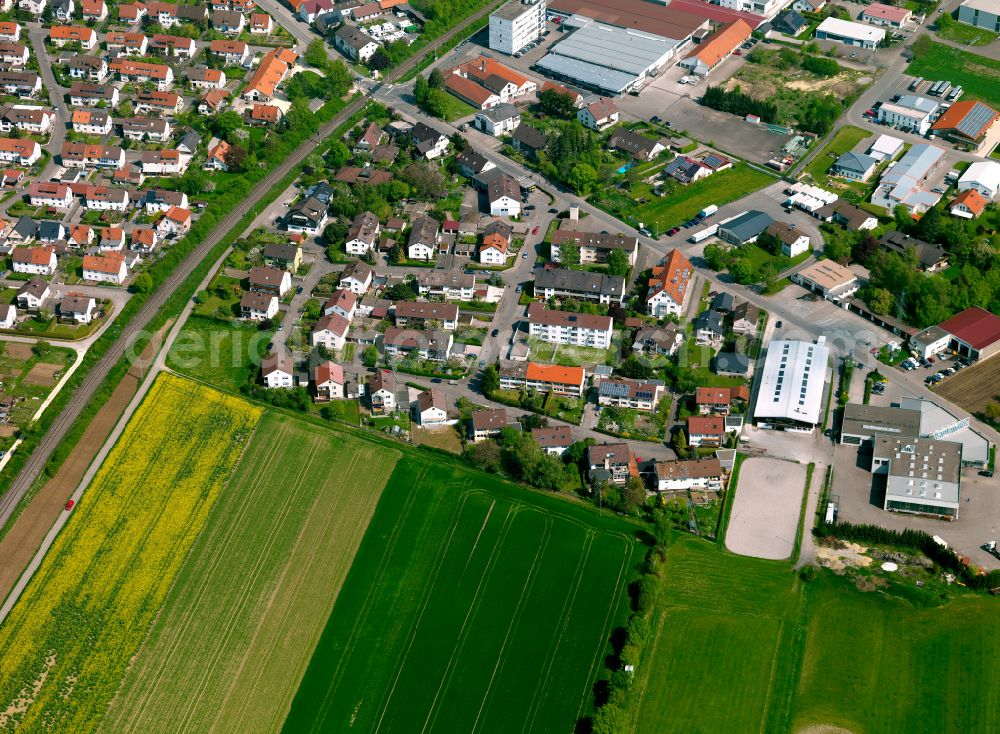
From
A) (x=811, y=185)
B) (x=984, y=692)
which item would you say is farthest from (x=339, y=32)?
(x=984, y=692)

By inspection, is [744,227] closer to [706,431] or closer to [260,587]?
[706,431]

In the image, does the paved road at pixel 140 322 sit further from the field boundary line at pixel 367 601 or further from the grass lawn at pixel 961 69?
the grass lawn at pixel 961 69

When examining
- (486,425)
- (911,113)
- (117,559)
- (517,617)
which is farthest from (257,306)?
(911,113)

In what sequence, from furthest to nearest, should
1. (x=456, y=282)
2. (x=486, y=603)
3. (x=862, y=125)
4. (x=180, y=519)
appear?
(x=862, y=125)
(x=456, y=282)
(x=180, y=519)
(x=486, y=603)

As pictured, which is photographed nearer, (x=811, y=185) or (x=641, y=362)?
(x=641, y=362)

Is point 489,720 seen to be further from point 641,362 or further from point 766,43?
point 766,43

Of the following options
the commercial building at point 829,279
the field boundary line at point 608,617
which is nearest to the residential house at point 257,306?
the field boundary line at point 608,617

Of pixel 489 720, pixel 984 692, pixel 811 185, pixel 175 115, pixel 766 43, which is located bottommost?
pixel 489 720
